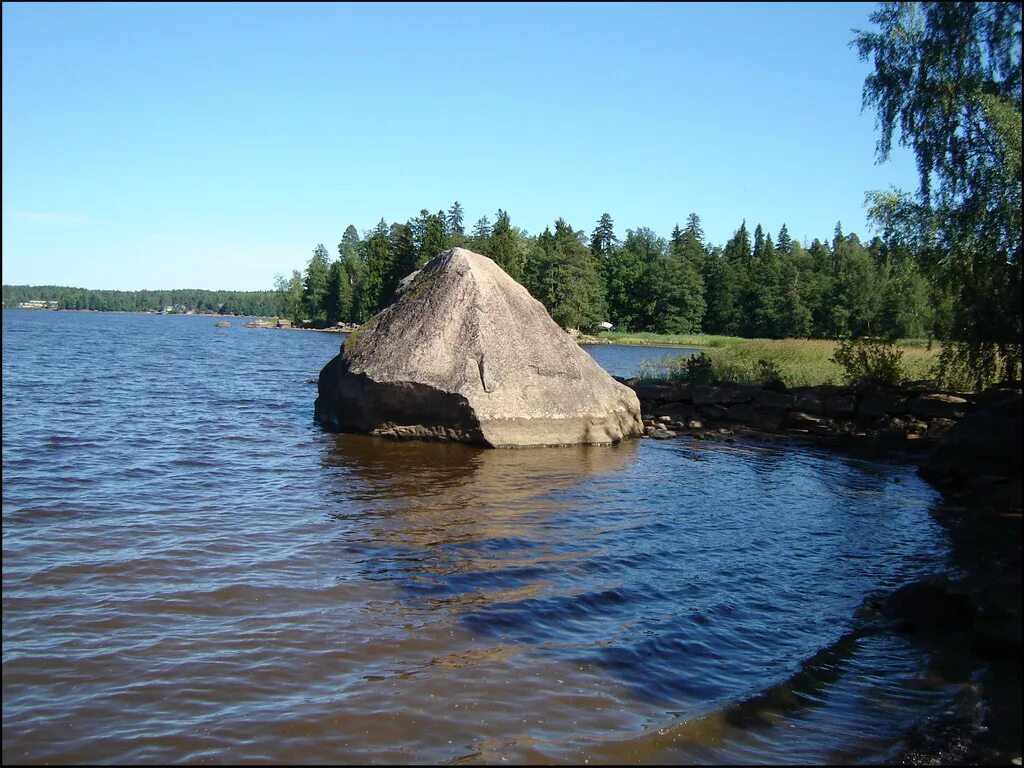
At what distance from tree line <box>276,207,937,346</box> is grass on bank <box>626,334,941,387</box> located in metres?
39.0

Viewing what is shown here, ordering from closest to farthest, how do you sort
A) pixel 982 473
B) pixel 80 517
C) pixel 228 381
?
pixel 80 517 < pixel 982 473 < pixel 228 381

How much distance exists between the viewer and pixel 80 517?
10.2 m

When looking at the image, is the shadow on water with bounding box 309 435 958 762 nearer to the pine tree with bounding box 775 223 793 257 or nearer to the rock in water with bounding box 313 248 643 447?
the rock in water with bounding box 313 248 643 447

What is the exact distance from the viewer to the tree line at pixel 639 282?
8681 centimetres

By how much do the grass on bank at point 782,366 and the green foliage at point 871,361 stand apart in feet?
0.89

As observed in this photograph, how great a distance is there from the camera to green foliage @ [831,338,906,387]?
21422 millimetres

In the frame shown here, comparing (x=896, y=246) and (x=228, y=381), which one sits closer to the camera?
(x=896, y=246)

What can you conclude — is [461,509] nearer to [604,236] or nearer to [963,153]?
[963,153]

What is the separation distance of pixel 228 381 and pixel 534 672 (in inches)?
1072

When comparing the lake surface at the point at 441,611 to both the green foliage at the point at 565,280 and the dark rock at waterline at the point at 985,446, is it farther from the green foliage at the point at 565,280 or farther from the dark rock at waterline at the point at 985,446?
the green foliage at the point at 565,280

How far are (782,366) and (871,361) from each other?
351 centimetres

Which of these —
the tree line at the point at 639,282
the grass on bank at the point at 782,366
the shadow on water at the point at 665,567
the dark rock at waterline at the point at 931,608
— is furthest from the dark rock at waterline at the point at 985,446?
the tree line at the point at 639,282

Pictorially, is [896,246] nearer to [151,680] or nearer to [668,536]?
[668,536]

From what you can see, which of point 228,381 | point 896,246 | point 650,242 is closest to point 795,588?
point 896,246
